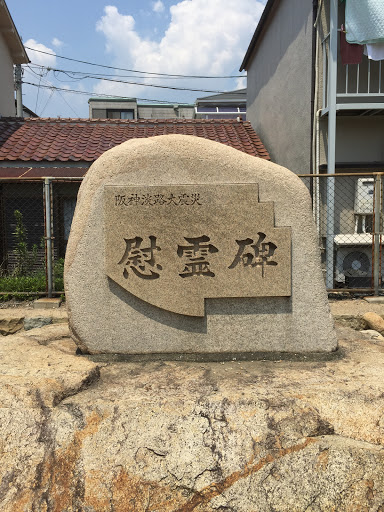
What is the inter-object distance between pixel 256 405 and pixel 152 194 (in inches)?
62.1

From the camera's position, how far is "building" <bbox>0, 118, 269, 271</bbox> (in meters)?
7.84

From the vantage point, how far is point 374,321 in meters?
4.76

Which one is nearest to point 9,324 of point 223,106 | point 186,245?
point 186,245

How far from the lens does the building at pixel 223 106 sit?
18.9m

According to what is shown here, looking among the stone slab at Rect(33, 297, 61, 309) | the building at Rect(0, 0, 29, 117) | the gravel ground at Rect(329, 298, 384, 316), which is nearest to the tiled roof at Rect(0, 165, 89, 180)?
the stone slab at Rect(33, 297, 61, 309)

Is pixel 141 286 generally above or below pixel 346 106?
below

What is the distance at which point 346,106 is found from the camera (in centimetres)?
668

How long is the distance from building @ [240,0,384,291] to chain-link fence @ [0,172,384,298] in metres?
0.02

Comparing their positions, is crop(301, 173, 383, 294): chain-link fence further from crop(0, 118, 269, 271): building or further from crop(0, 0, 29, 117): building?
crop(0, 0, 29, 117): building

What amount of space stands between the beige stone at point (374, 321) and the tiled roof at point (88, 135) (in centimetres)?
473

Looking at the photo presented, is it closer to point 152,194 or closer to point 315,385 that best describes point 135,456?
point 315,385

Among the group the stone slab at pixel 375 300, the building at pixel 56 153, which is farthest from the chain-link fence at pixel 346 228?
the building at pixel 56 153

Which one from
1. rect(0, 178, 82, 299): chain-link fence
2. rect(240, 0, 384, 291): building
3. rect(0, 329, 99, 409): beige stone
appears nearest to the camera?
rect(0, 329, 99, 409): beige stone

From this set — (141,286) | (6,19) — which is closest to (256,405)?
(141,286)
